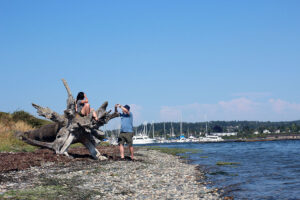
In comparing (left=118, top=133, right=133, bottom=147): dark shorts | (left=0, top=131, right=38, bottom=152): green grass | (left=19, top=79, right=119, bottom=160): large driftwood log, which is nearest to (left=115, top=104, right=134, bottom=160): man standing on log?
(left=118, top=133, right=133, bottom=147): dark shorts

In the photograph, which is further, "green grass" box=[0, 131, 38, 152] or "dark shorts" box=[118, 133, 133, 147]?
"green grass" box=[0, 131, 38, 152]

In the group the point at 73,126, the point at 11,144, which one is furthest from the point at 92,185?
the point at 11,144

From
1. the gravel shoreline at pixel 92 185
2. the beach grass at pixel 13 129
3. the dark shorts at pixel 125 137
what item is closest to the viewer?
the gravel shoreline at pixel 92 185

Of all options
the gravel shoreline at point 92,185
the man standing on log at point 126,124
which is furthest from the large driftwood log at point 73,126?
the gravel shoreline at point 92,185

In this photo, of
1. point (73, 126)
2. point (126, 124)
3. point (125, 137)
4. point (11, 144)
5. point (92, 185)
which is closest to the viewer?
point (92, 185)

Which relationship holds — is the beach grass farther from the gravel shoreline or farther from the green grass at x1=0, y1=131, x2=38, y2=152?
the gravel shoreline

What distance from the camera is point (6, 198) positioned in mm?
6828

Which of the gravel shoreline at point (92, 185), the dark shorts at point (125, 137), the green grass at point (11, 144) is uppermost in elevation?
the dark shorts at point (125, 137)

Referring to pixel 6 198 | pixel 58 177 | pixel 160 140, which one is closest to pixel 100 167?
pixel 58 177

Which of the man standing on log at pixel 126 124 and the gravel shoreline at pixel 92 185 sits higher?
the man standing on log at pixel 126 124

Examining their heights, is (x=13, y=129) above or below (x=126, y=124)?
below

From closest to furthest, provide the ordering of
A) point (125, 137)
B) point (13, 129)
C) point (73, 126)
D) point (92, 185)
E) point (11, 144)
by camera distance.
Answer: point (92, 185) < point (73, 126) < point (125, 137) < point (11, 144) < point (13, 129)

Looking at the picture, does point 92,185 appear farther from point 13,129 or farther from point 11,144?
point 13,129

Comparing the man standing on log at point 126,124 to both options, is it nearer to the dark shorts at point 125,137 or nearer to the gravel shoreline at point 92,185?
the dark shorts at point 125,137
